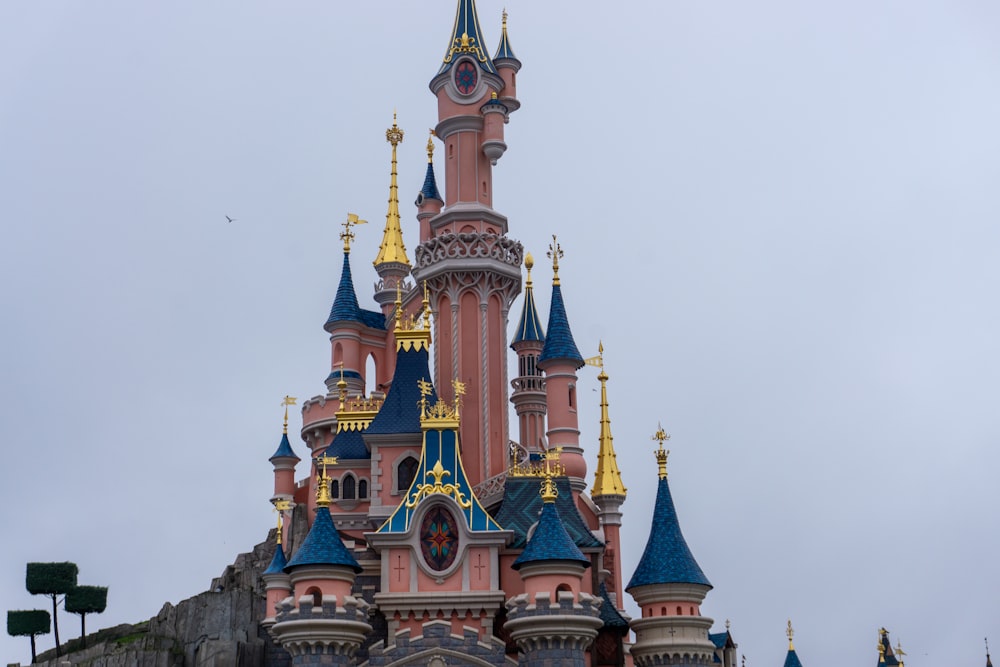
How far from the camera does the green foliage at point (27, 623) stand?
45438 millimetres

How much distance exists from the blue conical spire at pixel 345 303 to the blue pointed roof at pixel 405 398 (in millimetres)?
10923

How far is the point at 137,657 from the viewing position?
1578 inches

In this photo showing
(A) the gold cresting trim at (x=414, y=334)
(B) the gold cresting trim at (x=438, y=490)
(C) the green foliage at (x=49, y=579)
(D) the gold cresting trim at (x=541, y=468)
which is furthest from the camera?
(C) the green foliage at (x=49, y=579)

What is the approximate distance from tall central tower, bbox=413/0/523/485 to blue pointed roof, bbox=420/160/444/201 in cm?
875

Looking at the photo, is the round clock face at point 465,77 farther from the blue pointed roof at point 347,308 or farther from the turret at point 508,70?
the blue pointed roof at point 347,308

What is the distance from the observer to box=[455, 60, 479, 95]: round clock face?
4150 centimetres

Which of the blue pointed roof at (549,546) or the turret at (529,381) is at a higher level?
the turret at (529,381)

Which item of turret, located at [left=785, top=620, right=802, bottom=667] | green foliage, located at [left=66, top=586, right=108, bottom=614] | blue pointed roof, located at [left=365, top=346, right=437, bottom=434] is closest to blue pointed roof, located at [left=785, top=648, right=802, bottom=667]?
turret, located at [left=785, top=620, right=802, bottom=667]

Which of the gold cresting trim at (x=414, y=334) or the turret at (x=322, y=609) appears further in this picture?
the gold cresting trim at (x=414, y=334)

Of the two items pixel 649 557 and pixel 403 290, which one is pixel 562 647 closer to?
pixel 649 557

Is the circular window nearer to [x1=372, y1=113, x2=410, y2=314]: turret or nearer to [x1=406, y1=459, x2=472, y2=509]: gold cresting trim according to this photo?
[x1=406, y1=459, x2=472, y2=509]: gold cresting trim

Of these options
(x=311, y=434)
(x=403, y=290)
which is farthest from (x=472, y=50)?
(x=311, y=434)

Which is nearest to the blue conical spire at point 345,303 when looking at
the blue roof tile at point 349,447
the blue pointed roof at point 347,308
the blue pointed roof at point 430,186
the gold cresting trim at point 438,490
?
the blue pointed roof at point 347,308

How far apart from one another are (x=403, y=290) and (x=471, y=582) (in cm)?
1968
